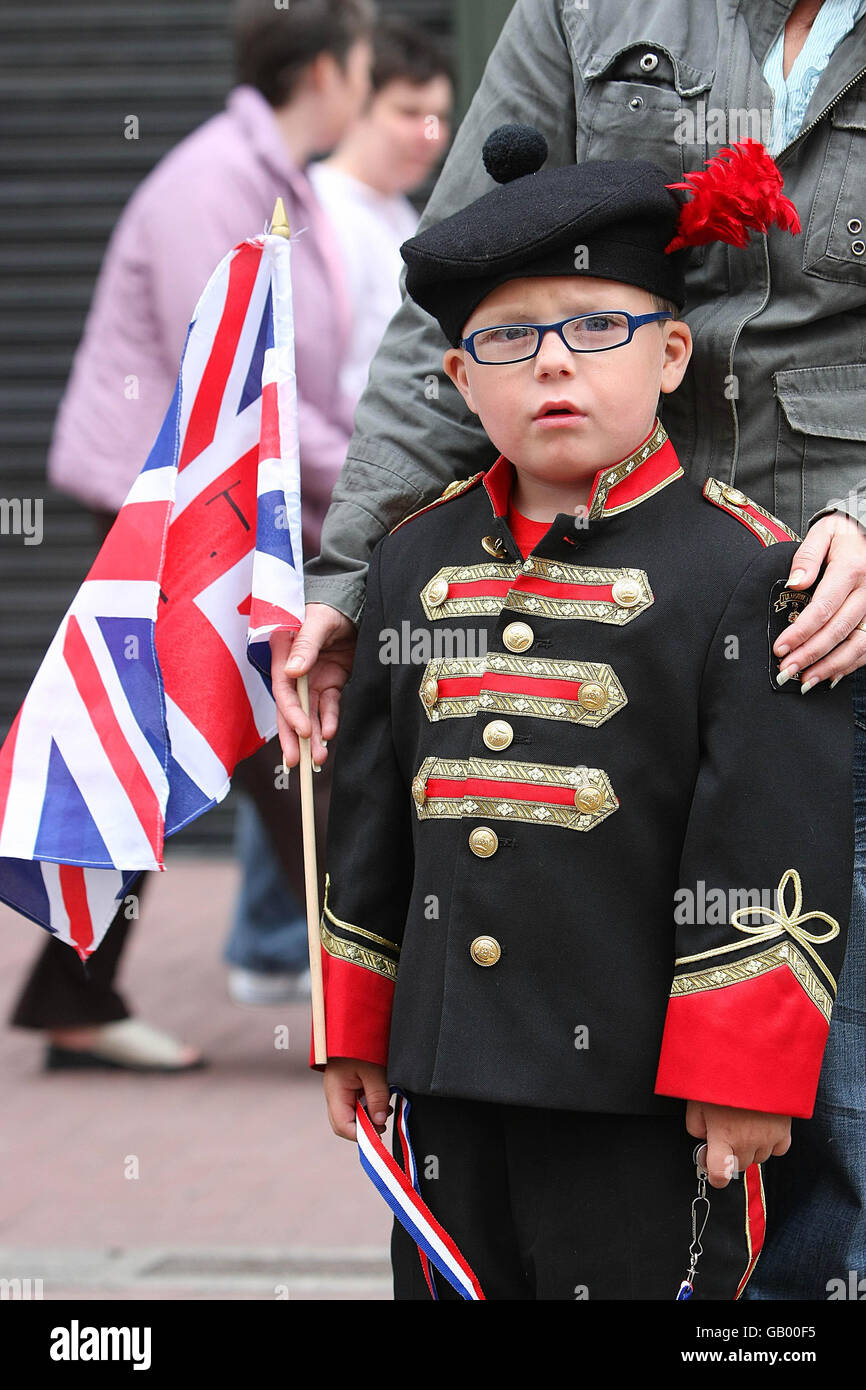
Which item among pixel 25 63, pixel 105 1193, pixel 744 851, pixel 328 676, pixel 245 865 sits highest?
pixel 25 63

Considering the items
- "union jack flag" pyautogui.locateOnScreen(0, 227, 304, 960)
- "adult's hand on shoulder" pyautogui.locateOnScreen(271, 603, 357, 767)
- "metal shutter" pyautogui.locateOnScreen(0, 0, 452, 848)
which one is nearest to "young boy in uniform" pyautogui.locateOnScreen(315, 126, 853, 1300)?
"adult's hand on shoulder" pyautogui.locateOnScreen(271, 603, 357, 767)

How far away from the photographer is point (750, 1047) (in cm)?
199

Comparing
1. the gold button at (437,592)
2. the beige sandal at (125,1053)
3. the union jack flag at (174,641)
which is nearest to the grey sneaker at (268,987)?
the beige sandal at (125,1053)

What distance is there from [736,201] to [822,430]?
0.98ft

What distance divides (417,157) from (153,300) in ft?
3.53

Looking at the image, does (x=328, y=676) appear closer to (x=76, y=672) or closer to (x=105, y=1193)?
(x=76, y=672)

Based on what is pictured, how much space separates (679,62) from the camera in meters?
2.25

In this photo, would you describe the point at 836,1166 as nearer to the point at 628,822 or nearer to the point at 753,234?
the point at 628,822

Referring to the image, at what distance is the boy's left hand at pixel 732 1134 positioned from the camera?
2016 mm

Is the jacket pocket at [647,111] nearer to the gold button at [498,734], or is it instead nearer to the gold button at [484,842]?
the gold button at [498,734]

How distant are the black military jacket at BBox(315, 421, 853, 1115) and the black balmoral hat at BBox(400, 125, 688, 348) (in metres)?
0.22

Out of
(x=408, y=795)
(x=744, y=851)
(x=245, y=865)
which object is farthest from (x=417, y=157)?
(x=744, y=851)

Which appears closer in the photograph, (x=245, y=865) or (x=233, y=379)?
(x=233, y=379)

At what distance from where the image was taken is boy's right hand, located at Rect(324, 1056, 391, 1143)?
7.71 feet
